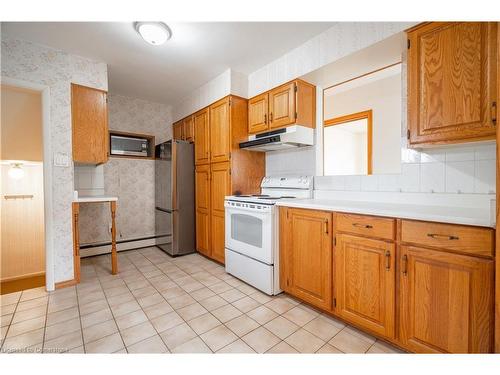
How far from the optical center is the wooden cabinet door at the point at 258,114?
269 centimetres

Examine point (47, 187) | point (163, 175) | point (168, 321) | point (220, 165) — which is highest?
point (220, 165)

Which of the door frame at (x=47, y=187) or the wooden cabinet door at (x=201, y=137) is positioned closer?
the door frame at (x=47, y=187)

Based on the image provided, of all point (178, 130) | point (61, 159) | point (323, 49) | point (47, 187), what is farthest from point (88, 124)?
point (323, 49)

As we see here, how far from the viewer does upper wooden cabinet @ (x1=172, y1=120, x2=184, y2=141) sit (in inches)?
Answer: 153

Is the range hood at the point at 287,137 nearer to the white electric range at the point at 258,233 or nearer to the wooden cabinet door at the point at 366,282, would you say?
the white electric range at the point at 258,233

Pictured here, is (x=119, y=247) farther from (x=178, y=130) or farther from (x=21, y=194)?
(x=178, y=130)

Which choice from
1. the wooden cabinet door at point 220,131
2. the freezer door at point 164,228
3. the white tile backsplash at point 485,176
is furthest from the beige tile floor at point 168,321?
the wooden cabinet door at point 220,131

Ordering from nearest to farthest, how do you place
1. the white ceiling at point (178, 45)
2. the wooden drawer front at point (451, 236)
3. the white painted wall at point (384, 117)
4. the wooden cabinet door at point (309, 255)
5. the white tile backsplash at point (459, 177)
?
the wooden drawer front at point (451, 236), the white tile backsplash at point (459, 177), the wooden cabinet door at point (309, 255), the white ceiling at point (178, 45), the white painted wall at point (384, 117)

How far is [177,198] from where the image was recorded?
10.9 ft

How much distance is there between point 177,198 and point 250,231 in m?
1.44

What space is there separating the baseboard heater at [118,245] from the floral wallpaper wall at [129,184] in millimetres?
57

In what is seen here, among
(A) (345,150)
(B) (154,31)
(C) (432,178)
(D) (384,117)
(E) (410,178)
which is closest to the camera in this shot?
(C) (432,178)

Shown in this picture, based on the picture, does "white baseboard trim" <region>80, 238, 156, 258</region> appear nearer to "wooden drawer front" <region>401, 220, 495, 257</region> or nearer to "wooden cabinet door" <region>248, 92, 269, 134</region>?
"wooden cabinet door" <region>248, 92, 269, 134</region>
